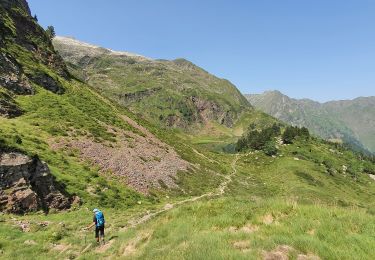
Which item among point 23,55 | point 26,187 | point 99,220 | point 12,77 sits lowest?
point 99,220

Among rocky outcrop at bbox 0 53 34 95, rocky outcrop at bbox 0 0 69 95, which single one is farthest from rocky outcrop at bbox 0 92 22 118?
rocky outcrop at bbox 0 0 69 95

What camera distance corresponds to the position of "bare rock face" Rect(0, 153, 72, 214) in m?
31.7

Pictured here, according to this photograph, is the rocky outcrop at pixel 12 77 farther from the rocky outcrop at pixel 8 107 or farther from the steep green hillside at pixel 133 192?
the rocky outcrop at pixel 8 107

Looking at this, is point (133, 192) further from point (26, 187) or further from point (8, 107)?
point (8, 107)

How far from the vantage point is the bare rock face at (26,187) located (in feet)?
104

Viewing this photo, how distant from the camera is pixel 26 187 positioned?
3319 cm

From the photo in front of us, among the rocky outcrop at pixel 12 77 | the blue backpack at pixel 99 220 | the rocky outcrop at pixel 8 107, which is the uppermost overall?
the rocky outcrop at pixel 12 77

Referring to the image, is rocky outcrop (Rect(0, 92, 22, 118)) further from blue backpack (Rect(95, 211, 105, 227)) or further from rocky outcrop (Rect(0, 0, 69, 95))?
blue backpack (Rect(95, 211, 105, 227))

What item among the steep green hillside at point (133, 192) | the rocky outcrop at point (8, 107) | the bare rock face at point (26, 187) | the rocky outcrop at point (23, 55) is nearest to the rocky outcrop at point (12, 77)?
the rocky outcrop at point (23, 55)

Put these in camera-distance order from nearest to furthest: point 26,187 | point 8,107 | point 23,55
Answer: point 26,187 → point 8,107 → point 23,55

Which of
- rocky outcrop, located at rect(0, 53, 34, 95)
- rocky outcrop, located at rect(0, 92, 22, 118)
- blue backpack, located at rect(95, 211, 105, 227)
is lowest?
blue backpack, located at rect(95, 211, 105, 227)

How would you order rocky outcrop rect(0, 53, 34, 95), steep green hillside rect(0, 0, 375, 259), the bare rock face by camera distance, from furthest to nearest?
1. rocky outcrop rect(0, 53, 34, 95)
2. the bare rock face
3. steep green hillside rect(0, 0, 375, 259)

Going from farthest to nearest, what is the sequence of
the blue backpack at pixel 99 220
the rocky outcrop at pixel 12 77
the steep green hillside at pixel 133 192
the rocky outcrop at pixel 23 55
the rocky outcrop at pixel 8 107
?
the rocky outcrop at pixel 23 55 < the rocky outcrop at pixel 12 77 < the rocky outcrop at pixel 8 107 < the blue backpack at pixel 99 220 < the steep green hillside at pixel 133 192

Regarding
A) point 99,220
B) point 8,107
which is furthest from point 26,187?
point 8,107
